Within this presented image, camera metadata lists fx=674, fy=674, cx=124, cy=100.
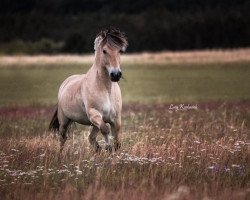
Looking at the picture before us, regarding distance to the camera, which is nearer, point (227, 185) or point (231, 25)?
point (227, 185)

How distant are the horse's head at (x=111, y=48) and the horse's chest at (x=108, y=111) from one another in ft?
1.72

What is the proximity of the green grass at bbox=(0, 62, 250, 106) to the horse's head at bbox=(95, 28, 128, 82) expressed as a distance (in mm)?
14141

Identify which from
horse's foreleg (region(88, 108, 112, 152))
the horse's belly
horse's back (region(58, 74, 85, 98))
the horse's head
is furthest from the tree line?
horse's foreleg (region(88, 108, 112, 152))

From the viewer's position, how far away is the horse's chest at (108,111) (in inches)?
412

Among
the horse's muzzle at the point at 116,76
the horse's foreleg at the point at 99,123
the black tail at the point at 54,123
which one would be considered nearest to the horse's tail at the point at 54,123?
the black tail at the point at 54,123

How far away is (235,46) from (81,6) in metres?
19.4

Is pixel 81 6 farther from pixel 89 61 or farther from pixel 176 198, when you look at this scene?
pixel 176 198

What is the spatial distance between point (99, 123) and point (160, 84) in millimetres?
27287

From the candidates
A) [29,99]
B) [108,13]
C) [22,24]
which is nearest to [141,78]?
[29,99]

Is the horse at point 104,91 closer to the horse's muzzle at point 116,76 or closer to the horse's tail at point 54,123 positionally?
the horse's muzzle at point 116,76

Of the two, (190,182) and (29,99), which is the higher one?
(190,182)

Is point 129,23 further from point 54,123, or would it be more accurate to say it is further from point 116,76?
point 116,76

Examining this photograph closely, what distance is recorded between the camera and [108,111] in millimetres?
10445

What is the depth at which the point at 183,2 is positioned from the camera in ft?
196
